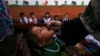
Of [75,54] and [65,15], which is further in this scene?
[65,15]

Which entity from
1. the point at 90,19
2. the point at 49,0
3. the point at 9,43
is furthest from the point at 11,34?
the point at 49,0

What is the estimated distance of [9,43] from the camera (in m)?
1.45

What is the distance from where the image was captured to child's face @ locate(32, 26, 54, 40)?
1.46 meters

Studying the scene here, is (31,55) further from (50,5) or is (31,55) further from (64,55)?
(50,5)

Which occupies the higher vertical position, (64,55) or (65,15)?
(64,55)

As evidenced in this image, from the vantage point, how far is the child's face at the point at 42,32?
4.80ft

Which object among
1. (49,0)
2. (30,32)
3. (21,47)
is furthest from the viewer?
(49,0)

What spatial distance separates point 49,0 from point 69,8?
0.77 m

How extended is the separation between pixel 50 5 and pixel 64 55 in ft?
23.1

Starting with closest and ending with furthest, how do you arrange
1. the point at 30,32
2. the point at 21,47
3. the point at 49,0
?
the point at 21,47 < the point at 30,32 < the point at 49,0

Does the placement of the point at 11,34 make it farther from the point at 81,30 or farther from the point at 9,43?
the point at 81,30

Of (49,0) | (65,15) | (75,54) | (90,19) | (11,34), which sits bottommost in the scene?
(65,15)

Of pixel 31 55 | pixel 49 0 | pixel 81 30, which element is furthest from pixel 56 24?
pixel 49 0

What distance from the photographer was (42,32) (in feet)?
4.85
